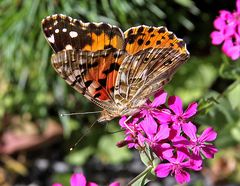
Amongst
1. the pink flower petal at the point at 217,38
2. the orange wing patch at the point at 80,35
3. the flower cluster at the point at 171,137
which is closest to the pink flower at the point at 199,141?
the flower cluster at the point at 171,137

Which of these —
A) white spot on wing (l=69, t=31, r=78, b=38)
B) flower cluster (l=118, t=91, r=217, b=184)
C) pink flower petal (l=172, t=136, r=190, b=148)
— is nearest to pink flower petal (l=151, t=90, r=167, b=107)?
flower cluster (l=118, t=91, r=217, b=184)

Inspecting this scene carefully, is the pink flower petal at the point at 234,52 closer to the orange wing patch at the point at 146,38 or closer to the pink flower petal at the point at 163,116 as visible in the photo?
the orange wing patch at the point at 146,38

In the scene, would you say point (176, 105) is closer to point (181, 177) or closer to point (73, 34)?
point (181, 177)

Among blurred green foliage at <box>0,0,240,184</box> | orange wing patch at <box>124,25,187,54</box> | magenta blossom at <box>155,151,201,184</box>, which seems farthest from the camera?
blurred green foliage at <box>0,0,240,184</box>

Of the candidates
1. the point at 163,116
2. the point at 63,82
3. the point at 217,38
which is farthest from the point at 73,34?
the point at 63,82

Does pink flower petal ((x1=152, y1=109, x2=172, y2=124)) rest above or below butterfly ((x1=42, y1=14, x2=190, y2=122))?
below

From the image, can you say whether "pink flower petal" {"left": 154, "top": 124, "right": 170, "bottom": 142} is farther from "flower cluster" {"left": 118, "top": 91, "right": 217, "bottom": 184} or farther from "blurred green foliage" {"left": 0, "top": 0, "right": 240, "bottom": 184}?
"blurred green foliage" {"left": 0, "top": 0, "right": 240, "bottom": 184}

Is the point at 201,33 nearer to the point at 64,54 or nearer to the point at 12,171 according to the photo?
the point at 12,171
